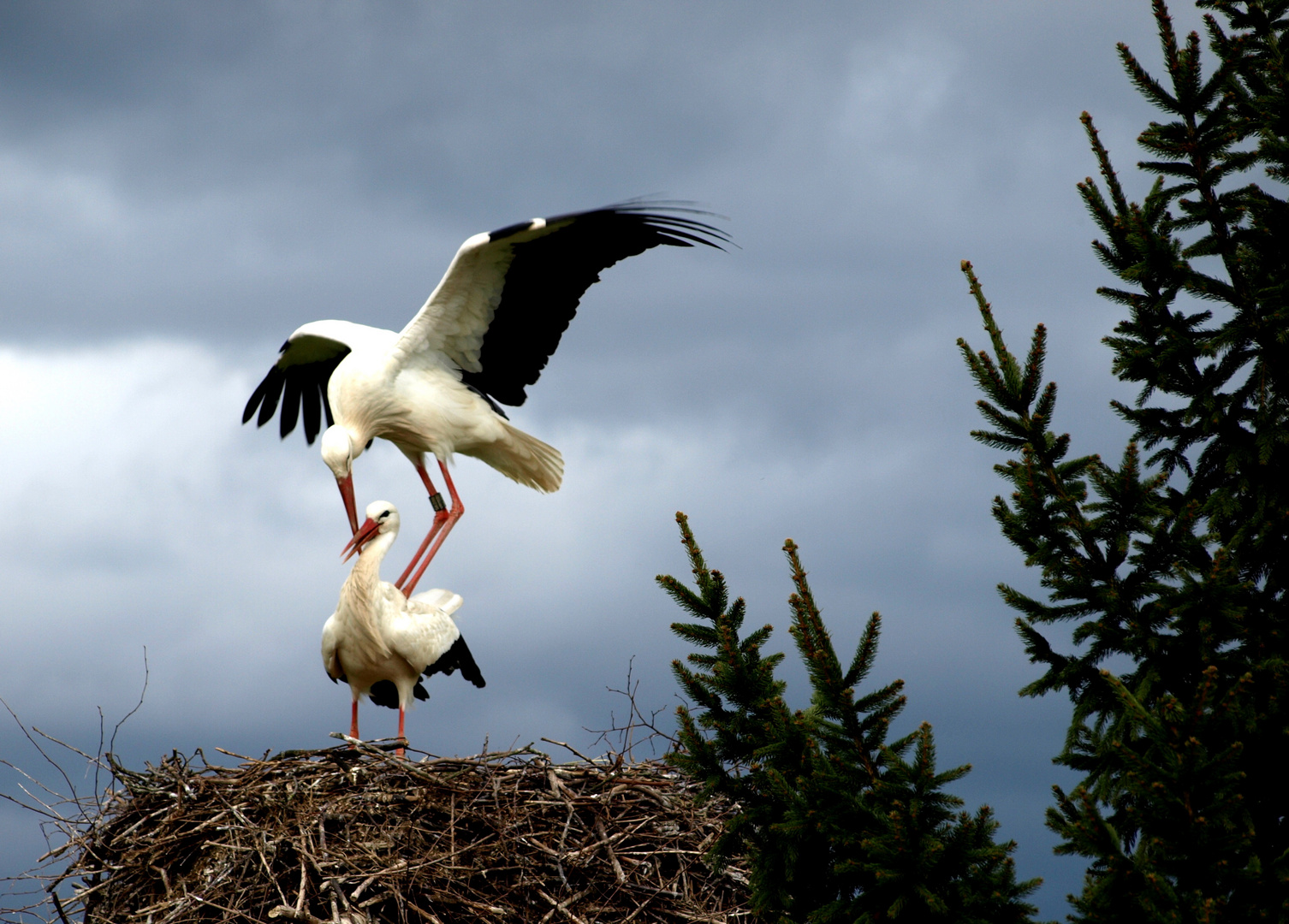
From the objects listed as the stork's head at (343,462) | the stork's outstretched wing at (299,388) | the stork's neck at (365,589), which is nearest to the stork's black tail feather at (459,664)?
the stork's neck at (365,589)

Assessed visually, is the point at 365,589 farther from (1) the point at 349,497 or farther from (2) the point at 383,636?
(1) the point at 349,497

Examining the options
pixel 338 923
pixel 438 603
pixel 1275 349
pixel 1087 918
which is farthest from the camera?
pixel 438 603

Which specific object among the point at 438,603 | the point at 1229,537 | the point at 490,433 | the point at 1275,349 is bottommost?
the point at 1229,537

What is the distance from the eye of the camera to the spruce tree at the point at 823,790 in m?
2.95

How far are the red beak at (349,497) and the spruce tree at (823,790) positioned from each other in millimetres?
4347

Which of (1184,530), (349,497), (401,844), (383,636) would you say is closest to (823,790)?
(1184,530)

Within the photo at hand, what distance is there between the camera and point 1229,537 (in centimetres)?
369

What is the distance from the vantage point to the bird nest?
16.0 ft

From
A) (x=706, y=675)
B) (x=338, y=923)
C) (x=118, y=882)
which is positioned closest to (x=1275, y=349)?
(x=706, y=675)

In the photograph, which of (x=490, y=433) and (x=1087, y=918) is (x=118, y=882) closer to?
(x=490, y=433)

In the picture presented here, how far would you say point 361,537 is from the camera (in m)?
6.82

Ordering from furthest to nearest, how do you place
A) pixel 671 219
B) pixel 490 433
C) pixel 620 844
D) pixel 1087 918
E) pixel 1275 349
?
1. pixel 490 433
2. pixel 671 219
3. pixel 620 844
4. pixel 1275 349
5. pixel 1087 918

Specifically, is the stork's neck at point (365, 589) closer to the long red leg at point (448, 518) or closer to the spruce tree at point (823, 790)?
the long red leg at point (448, 518)

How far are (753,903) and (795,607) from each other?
0.85m
